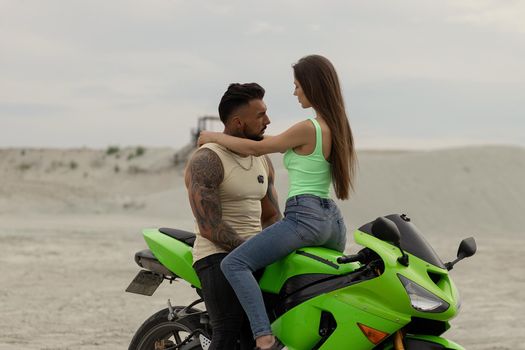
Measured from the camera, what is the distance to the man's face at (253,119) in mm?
4832

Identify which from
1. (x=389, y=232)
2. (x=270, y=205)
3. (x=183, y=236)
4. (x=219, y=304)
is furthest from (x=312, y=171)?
(x=183, y=236)

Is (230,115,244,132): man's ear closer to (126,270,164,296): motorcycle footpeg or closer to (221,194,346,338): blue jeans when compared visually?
(221,194,346,338): blue jeans

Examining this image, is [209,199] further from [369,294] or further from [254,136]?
[369,294]

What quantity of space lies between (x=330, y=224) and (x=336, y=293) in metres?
0.36

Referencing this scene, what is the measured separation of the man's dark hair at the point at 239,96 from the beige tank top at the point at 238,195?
219 millimetres

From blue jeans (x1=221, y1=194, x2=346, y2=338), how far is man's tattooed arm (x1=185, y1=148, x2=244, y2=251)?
0.76 feet

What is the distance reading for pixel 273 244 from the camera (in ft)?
14.5

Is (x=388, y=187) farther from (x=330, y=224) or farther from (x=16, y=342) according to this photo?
(x=330, y=224)

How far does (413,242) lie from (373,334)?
1.54 feet

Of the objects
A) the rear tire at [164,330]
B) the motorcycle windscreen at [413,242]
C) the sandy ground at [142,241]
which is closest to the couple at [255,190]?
the motorcycle windscreen at [413,242]

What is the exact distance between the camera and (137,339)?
5.54 m

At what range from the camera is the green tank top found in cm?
448

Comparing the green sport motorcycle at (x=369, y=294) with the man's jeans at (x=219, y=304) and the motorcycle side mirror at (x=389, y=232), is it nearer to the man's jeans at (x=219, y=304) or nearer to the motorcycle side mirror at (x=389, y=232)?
the motorcycle side mirror at (x=389, y=232)

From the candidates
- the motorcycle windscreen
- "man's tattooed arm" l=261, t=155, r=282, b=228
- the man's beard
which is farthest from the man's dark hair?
the motorcycle windscreen
